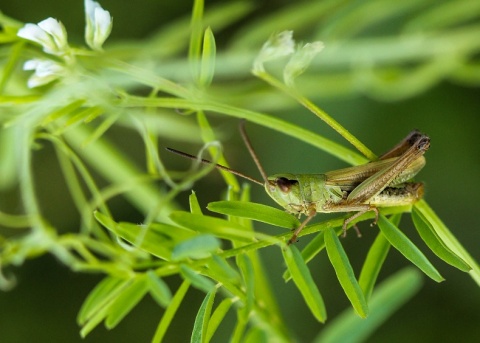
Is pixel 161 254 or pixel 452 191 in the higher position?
pixel 161 254

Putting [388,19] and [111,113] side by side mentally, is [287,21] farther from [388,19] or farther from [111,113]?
[111,113]

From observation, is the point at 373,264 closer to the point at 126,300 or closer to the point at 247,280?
the point at 247,280

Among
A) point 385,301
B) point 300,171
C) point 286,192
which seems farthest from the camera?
point 300,171

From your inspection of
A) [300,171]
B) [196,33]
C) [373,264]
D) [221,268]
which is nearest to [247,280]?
[221,268]

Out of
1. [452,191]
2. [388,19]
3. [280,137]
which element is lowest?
[452,191]

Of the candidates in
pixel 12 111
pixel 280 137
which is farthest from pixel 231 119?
pixel 12 111
